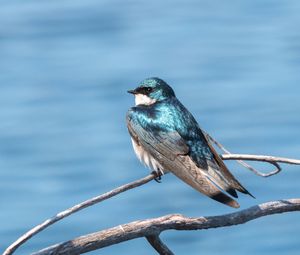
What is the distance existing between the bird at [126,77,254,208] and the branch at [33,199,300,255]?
0.88m

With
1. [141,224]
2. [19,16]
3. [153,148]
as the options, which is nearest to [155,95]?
Result: [153,148]

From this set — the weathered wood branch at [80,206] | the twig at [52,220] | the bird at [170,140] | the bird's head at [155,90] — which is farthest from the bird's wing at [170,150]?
the twig at [52,220]

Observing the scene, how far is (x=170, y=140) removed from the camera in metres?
5.11

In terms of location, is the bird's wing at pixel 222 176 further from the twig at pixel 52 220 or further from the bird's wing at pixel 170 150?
the twig at pixel 52 220

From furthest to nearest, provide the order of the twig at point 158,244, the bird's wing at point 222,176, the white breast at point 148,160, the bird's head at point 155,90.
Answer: the bird's head at point 155,90 → the white breast at point 148,160 → the bird's wing at point 222,176 → the twig at point 158,244

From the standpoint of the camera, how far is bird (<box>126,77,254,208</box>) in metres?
4.86

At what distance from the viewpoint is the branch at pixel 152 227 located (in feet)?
11.6

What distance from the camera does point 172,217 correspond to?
3723mm

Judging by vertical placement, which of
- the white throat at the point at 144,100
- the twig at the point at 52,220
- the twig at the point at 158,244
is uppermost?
the white throat at the point at 144,100

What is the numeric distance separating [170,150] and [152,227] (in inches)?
55.2

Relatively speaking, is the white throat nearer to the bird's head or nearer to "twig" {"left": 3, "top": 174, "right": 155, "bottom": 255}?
the bird's head

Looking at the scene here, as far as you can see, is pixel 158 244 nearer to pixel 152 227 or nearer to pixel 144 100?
pixel 152 227

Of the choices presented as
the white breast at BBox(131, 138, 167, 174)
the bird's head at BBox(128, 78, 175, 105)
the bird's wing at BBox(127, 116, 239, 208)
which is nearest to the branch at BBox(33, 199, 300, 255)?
the bird's wing at BBox(127, 116, 239, 208)

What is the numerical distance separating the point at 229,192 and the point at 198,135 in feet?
1.93
